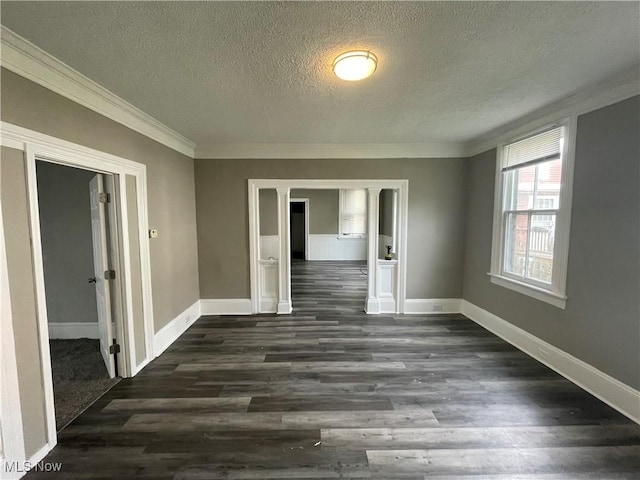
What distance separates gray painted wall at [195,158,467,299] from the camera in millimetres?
4086

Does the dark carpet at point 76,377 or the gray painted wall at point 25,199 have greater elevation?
the gray painted wall at point 25,199

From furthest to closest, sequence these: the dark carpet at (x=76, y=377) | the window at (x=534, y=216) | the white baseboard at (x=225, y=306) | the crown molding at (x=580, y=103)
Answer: the white baseboard at (x=225, y=306) < the window at (x=534, y=216) < the dark carpet at (x=76, y=377) < the crown molding at (x=580, y=103)

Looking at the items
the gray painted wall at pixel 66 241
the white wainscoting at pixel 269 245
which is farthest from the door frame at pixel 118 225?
the white wainscoting at pixel 269 245

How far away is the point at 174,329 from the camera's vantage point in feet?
11.2

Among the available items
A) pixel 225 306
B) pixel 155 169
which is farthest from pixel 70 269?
pixel 225 306

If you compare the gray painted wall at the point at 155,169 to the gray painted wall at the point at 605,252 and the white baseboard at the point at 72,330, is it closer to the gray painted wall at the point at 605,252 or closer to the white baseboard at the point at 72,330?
the white baseboard at the point at 72,330

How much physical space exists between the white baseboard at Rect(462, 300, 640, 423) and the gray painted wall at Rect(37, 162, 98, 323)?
509 cm

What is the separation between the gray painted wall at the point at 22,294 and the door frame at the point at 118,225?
30 millimetres

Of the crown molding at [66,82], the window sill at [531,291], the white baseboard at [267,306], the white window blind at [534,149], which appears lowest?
the white baseboard at [267,306]

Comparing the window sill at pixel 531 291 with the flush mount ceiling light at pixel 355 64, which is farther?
the window sill at pixel 531 291

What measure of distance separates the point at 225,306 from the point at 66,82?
3.20 meters

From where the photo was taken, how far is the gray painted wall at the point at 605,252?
2.04m

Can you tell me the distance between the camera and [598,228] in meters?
2.27

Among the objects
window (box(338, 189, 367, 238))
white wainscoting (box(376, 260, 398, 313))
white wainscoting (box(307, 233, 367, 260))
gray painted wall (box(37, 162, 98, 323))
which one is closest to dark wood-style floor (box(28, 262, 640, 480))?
white wainscoting (box(376, 260, 398, 313))
